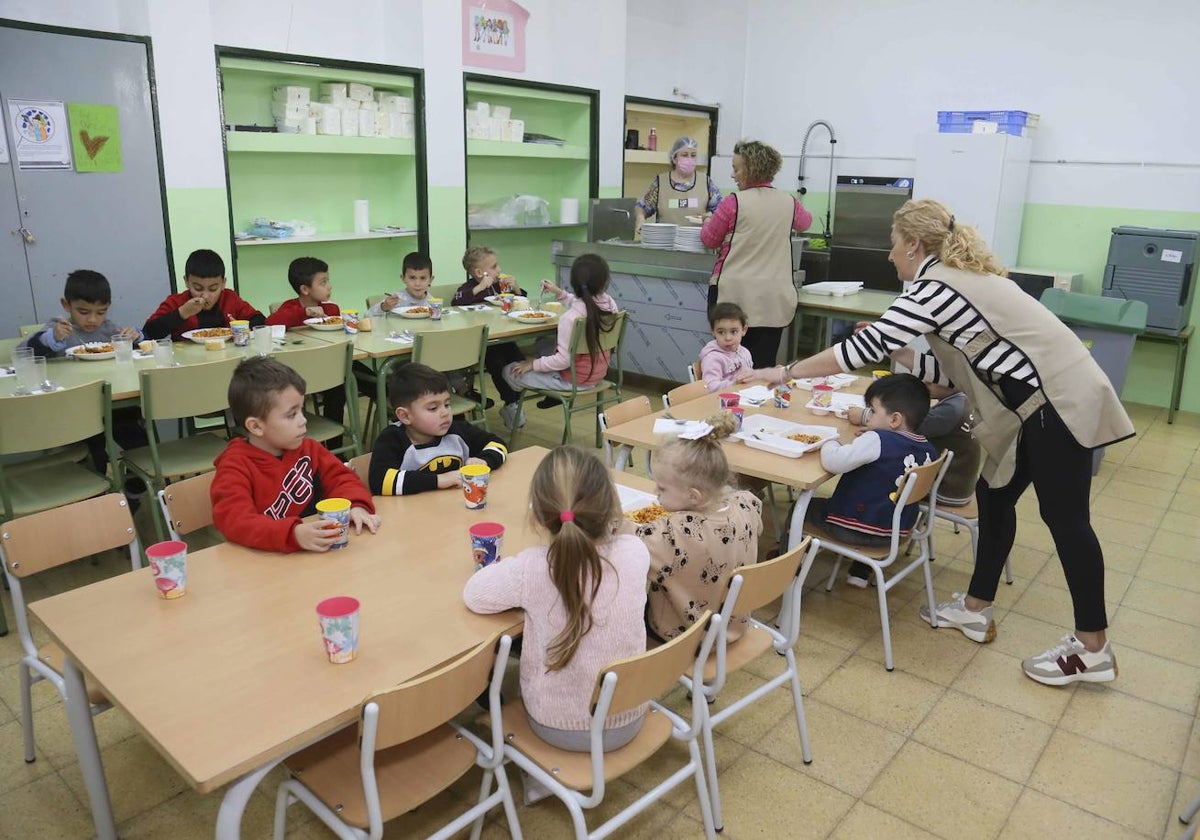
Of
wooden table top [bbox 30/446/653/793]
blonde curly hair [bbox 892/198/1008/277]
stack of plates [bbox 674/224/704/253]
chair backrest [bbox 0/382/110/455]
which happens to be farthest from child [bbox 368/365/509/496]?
stack of plates [bbox 674/224/704/253]

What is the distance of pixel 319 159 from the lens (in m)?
6.28

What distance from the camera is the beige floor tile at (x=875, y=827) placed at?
2.29 m

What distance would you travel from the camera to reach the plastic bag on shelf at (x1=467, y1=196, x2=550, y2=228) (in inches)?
281

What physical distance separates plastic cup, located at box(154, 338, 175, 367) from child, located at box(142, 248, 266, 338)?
30cm

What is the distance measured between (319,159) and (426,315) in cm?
195

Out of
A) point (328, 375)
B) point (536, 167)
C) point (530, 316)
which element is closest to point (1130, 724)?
point (328, 375)

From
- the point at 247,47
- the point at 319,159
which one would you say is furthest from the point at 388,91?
the point at 247,47

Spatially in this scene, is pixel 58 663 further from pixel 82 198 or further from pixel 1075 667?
pixel 82 198

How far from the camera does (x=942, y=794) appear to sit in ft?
8.07

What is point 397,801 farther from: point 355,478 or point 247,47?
point 247,47

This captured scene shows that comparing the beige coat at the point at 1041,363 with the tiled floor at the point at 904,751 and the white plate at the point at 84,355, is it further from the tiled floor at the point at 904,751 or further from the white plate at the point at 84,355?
the white plate at the point at 84,355

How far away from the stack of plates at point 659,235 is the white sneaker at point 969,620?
368cm

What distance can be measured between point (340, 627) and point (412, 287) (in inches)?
157

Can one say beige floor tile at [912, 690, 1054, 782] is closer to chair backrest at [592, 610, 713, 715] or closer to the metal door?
chair backrest at [592, 610, 713, 715]
